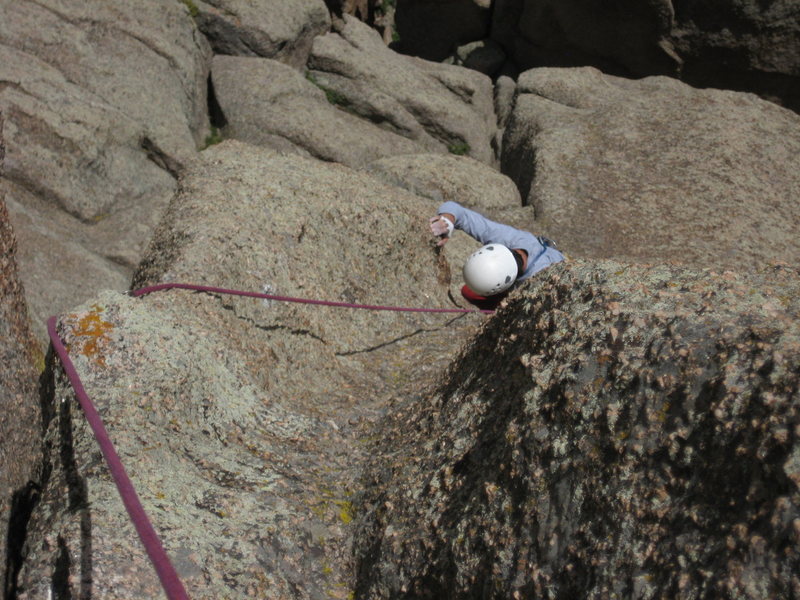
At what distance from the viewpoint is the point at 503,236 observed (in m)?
8.11

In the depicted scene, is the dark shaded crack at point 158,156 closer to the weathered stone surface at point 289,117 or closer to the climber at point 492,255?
the weathered stone surface at point 289,117

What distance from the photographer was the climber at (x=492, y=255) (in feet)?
24.0

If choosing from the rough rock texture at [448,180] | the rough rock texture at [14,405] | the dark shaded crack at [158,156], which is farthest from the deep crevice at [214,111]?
the rough rock texture at [14,405]

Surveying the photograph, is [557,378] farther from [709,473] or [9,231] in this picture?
[9,231]

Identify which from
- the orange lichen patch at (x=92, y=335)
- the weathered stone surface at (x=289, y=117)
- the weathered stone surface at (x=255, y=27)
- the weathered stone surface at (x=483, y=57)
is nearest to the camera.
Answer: the orange lichen patch at (x=92, y=335)

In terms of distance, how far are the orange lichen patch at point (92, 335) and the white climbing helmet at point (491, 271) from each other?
374 cm

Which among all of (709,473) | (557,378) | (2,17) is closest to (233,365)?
(557,378)

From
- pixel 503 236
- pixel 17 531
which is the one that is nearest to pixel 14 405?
pixel 17 531

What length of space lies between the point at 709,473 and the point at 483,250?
5.07m

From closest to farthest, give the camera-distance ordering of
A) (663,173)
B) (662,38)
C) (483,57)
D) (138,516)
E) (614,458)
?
(138,516), (614,458), (663,173), (662,38), (483,57)

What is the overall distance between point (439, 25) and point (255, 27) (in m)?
6.78

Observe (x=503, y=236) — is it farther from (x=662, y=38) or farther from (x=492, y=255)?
(x=662, y=38)

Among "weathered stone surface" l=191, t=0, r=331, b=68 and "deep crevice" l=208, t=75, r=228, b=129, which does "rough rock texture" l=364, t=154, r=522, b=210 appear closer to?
"deep crevice" l=208, t=75, r=228, b=129

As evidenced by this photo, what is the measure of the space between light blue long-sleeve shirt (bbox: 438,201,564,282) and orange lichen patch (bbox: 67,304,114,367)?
4128mm
